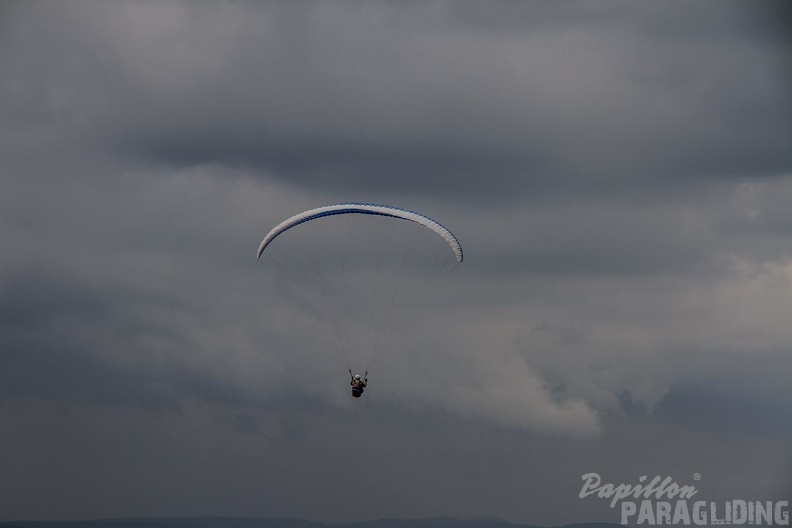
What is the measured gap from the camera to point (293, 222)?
356 feet

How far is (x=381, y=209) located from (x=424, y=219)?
385 centimetres

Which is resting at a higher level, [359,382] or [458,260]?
[458,260]

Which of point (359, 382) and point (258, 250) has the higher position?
point (258, 250)

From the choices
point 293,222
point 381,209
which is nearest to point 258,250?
point 293,222

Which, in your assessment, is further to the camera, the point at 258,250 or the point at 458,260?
the point at 258,250

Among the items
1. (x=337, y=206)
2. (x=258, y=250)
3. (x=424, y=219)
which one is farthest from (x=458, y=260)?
(x=258, y=250)

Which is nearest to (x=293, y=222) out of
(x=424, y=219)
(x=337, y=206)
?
(x=337, y=206)

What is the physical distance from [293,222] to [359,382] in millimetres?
14957

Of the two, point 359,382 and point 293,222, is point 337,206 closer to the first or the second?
point 293,222

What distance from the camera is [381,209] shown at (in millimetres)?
105812

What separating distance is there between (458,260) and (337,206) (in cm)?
1103

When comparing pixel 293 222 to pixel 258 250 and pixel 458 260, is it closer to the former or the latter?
pixel 258 250

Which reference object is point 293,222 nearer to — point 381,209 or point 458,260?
point 381,209

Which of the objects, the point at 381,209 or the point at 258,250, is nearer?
the point at 381,209
